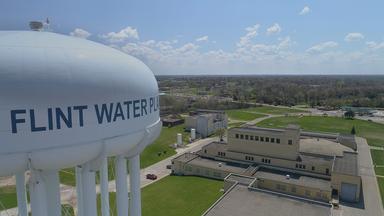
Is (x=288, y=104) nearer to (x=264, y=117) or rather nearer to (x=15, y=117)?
(x=264, y=117)

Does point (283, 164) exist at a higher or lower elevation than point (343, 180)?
higher

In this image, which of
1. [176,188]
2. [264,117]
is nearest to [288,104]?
[264,117]

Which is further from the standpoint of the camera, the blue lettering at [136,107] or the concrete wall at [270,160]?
the concrete wall at [270,160]

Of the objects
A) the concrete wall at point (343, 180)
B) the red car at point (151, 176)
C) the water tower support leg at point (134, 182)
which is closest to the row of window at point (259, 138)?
the concrete wall at point (343, 180)

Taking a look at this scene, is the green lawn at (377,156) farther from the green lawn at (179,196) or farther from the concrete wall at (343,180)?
the green lawn at (179,196)

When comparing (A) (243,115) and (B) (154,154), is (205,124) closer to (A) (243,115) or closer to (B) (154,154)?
(B) (154,154)

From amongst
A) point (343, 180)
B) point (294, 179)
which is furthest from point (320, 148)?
point (294, 179)
